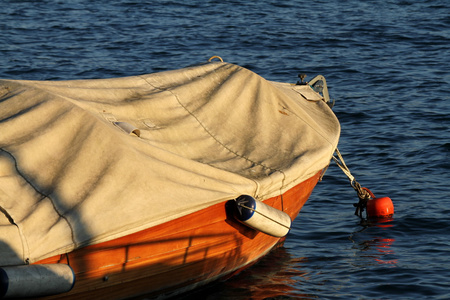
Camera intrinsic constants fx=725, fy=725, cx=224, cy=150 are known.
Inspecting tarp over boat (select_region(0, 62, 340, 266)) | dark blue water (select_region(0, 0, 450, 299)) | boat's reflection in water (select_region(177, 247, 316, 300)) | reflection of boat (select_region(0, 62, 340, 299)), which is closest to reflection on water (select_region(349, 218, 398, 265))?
dark blue water (select_region(0, 0, 450, 299))

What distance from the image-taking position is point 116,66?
57.7 ft

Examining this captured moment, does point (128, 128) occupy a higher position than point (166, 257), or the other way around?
point (128, 128)

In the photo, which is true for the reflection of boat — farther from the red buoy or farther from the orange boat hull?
the red buoy

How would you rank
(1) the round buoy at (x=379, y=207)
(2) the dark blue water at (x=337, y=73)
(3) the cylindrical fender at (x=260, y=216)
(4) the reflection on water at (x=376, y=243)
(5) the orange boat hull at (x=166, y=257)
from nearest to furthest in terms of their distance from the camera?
(5) the orange boat hull at (x=166, y=257) → (3) the cylindrical fender at (x=260, y=216) → (2) the dark blue water at (x=337, y=73) → (4) the reflection on water at (x=376, y=243) → (1) the round buoy at (x=379, y=207)

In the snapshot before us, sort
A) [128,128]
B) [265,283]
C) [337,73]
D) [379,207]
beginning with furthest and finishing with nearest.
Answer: [337,73] < [379,207] < [265,283] < [128,128]

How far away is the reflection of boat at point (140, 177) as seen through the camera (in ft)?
17.7

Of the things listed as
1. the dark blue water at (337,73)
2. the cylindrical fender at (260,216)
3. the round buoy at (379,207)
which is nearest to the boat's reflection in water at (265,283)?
the dark blue water at (337,73)

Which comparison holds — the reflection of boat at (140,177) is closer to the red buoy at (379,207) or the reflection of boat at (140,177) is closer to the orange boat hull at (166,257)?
the orange boat hull at (166,257)

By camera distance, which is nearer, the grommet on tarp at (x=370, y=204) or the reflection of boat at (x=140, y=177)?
the reflection of boat at (x=140, y=177)

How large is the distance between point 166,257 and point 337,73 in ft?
38.2

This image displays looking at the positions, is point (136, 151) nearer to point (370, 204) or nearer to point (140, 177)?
point (140, 177)

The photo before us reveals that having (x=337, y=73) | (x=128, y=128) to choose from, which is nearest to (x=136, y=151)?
(x=128, y=128)

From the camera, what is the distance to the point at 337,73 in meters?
17.0

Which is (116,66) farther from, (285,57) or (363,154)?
(363,154)
